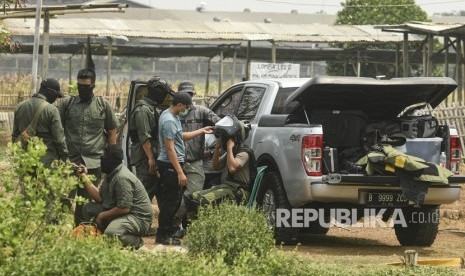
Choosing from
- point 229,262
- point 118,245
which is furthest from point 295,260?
point 118,245

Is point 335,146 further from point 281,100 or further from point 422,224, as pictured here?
point 422,224

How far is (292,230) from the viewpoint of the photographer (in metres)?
13.4

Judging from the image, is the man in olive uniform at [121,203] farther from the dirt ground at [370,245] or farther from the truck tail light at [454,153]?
the truck tail light at [454,153]

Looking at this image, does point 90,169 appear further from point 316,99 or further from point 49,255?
point 49,255

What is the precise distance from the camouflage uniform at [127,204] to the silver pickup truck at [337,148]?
6.51 feet

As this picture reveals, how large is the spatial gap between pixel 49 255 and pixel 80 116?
15.6 ft

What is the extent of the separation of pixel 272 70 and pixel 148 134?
15.5 m

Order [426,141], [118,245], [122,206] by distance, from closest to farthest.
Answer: [118,245] < [122,206] < [426,141]

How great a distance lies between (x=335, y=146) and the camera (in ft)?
44.7

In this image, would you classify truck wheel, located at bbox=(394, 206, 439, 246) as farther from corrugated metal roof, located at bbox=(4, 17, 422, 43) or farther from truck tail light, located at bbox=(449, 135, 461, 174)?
corrugated metal roof, located at bbox=(4, 17, 422, 43)

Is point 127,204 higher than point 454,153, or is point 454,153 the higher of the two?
point 454,153

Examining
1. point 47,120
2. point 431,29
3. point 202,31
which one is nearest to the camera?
point 47,120

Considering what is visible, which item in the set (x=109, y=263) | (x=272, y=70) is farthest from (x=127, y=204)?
(x=272, y=70)

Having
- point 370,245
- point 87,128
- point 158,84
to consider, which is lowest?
point 370,245
